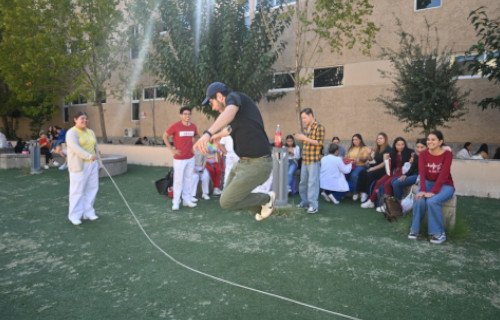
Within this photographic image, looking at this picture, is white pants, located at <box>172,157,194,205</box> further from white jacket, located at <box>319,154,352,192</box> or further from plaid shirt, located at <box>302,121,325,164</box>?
white jacket, located at <box>319,154,352,192</box>

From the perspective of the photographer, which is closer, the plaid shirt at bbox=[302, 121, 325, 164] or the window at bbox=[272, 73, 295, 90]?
the plaid shirt at bbox=[302, 121, 325, 164]

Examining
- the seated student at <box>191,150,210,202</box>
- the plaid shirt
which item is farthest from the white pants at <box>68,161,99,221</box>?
the plaid shirt

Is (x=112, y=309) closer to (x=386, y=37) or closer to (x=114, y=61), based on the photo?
(x=386, y=37)

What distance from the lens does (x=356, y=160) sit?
866 centimetres

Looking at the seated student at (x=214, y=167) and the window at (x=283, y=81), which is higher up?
the window at (x=283, y=81)

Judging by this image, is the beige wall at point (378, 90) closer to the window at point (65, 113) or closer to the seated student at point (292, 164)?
the seated student at point (292, 164)

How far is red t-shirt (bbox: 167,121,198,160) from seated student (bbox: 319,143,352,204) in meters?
3.07

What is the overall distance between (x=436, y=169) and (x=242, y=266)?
11.3ft

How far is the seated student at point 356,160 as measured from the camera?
835cm

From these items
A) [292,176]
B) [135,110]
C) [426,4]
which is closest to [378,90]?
[426,4]

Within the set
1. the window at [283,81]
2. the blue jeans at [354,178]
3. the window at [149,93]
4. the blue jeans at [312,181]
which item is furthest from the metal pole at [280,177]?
the window at [149,93]

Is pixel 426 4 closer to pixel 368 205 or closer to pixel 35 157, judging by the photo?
pixel 368 205

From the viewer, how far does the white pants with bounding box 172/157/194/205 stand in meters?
7.46

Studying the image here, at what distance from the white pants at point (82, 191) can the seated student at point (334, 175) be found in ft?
15.8
